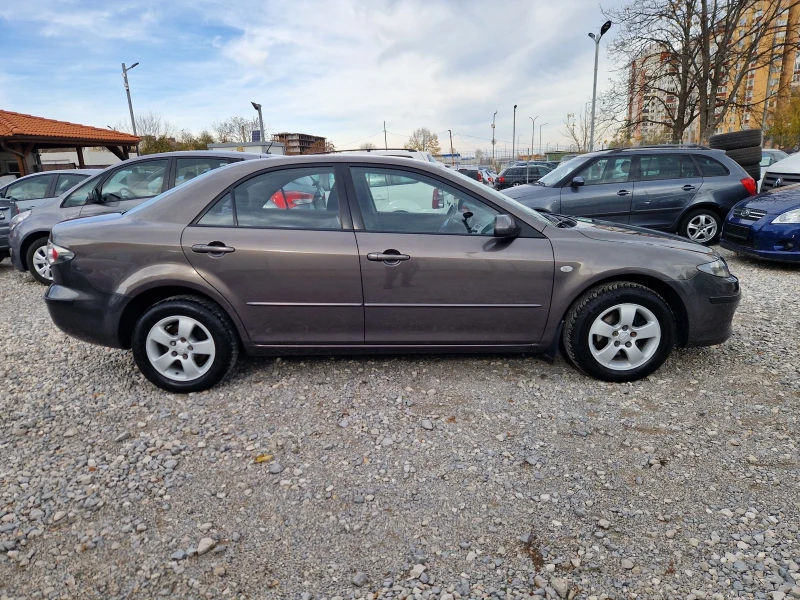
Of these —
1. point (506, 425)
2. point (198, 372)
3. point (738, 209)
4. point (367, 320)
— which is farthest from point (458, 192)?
point (738, 209)

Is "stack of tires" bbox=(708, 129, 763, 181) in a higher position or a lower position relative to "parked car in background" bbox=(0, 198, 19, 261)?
higher

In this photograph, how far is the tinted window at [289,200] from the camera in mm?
3445

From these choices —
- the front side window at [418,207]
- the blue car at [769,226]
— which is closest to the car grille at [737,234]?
the blue car at [769,226]

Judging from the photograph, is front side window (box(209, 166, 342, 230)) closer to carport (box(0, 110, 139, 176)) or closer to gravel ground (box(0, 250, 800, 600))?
gravel ground (box(0, 250, 800, 600))

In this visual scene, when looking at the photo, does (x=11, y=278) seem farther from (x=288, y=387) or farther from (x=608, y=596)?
(x=608, y=596)

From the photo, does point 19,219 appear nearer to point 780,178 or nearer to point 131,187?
point 131,187

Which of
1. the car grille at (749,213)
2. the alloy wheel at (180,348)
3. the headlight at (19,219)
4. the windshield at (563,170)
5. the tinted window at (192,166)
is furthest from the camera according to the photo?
the windshield at (563,170)

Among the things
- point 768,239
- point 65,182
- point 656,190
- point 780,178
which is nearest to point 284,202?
point 768,239

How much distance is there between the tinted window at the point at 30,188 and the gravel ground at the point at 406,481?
21.4 ft

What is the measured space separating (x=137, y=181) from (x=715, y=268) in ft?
21.7

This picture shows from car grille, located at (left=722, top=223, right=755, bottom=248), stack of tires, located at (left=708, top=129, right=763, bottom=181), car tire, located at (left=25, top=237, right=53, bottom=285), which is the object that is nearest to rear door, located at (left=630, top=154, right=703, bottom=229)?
car grille, located at (left=722, top=223, right=755, bottom=248)

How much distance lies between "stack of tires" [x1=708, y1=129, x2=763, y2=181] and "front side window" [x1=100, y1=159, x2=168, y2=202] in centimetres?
1066

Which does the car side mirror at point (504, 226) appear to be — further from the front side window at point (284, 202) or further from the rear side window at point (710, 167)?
the rear side window at point (710, 167)

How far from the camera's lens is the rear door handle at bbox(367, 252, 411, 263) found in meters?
3.35
